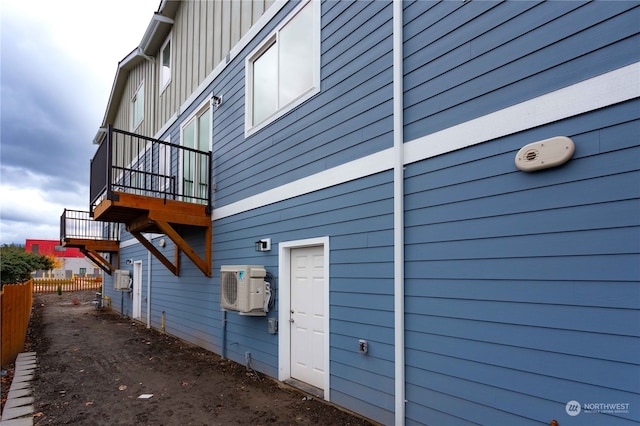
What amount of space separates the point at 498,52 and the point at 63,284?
29.7 meters

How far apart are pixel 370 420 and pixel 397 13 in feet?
13.3

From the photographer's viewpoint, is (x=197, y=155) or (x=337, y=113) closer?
(x=337, y=113)

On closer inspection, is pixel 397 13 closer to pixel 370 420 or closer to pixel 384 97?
pixel 384 97

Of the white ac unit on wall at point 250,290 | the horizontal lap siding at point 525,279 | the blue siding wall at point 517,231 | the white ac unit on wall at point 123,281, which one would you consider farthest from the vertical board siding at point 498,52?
the white ac unit on wall at point 123,281

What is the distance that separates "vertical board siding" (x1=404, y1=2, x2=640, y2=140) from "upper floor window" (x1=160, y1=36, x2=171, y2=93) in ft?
29.5

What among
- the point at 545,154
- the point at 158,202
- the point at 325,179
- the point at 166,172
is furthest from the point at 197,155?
the point at 545,154

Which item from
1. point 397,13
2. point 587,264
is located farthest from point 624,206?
point 397,13

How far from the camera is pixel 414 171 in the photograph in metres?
3.69

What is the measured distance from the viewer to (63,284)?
25.9m

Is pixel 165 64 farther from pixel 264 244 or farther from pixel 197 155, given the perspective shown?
pixel 264 244

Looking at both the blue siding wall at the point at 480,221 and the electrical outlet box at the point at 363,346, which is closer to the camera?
the blue siding wall at the point at 480,221

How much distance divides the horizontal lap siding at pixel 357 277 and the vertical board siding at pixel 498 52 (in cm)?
90

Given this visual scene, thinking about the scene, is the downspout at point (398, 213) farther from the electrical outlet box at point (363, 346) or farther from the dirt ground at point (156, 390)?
the dirt ground at point (156, 390)

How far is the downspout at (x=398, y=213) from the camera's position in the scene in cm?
364
